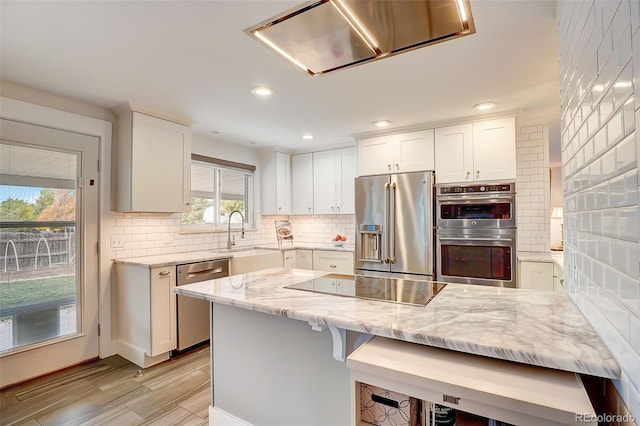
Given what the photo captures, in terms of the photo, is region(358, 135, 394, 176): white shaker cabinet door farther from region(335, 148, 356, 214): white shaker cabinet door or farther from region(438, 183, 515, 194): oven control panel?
region(438, 183, 515, 194): oven control panel

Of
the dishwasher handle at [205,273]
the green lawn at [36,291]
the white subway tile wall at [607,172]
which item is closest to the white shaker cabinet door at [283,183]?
the dishwasher handle at [205,273]

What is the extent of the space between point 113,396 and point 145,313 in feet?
2.19

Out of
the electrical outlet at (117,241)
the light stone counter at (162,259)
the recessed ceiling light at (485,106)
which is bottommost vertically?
the light stone counter at (162,259)

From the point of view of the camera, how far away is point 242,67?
2.18 meters

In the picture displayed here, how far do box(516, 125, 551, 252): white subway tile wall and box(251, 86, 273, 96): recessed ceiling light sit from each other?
2.61 meters

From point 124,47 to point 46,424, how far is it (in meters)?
2.37

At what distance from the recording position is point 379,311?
1.30 m

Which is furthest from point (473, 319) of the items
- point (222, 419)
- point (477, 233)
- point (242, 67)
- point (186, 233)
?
point (186, 233)

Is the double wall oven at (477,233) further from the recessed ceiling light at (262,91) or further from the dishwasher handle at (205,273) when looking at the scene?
the dishwasher handle at (205,273)

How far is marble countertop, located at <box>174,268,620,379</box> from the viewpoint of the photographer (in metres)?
0.91

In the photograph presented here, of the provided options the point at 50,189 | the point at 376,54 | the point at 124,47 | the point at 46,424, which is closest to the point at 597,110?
the point at 376,54

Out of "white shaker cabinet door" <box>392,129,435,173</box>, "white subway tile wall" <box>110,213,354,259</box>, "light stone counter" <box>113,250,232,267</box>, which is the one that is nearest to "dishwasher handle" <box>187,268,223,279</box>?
"light stone counter" <box>113,250,232,267</box>

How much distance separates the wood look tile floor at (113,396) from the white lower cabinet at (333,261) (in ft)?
6.04

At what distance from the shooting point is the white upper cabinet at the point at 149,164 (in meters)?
2.92
